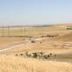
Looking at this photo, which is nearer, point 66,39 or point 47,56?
point 47,56

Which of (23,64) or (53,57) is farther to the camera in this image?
(53,57)

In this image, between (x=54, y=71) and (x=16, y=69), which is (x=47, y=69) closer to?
(x=54, y=71)

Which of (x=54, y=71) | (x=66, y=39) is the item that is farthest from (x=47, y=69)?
(x=66, y=39)

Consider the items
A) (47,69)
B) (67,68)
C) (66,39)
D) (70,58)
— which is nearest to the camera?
(47,69)

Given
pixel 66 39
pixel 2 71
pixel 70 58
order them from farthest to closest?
pixel 66 39 → pixel 70 58 → pixel 2 71

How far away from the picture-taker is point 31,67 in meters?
13.5

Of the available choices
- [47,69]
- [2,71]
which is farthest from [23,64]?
[2,71]

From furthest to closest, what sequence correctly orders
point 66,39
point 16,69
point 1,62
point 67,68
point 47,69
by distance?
point 66,39
point 67,68
point 47,69
point 1,62
point 16,69

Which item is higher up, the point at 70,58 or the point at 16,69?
the point at 16,69

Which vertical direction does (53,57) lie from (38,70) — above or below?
below

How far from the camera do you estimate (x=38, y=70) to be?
13430 mm

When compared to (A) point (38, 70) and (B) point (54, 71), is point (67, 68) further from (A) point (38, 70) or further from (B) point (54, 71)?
(A) point (38, 70)

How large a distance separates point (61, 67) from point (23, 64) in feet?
9.89

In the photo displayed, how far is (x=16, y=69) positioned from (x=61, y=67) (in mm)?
4427
